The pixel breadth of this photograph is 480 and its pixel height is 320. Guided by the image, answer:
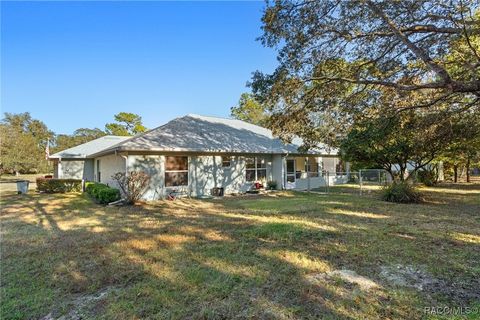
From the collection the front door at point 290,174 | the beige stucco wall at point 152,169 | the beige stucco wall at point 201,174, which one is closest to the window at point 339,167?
the front door at point 290,174

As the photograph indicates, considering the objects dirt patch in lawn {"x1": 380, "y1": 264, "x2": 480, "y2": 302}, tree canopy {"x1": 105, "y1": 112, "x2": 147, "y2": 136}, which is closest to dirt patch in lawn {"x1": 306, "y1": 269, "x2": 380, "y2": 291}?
dirt patch in lawn {"x1": 380, "y1": 264, "x2": 480, "y2": 302}

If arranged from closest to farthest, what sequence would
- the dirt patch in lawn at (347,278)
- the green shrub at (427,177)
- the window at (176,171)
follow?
the dirt patch in lawn at (347,278)
the window at (176,171)
the green shrub at (427,177)

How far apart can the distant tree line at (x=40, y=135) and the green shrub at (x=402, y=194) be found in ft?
138

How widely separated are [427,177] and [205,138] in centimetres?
1709

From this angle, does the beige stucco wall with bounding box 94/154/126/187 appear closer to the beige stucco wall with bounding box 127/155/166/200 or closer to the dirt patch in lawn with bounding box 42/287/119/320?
the beige stucco wall with bounding box 127/155/166/200

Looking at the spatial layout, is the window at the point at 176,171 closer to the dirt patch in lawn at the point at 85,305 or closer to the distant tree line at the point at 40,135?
the dirt patch in lawn at the point at 85,305

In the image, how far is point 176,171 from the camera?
45.3 ft

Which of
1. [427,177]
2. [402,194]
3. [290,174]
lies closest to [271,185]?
[290,174]

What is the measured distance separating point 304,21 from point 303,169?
1465cm

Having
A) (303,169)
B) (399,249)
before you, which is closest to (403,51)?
(399,249)

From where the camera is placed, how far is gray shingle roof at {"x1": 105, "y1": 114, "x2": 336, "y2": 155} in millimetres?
13039

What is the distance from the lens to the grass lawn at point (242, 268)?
3.20 metres

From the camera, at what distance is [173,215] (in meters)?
9.22

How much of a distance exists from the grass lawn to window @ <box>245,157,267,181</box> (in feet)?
27.8
